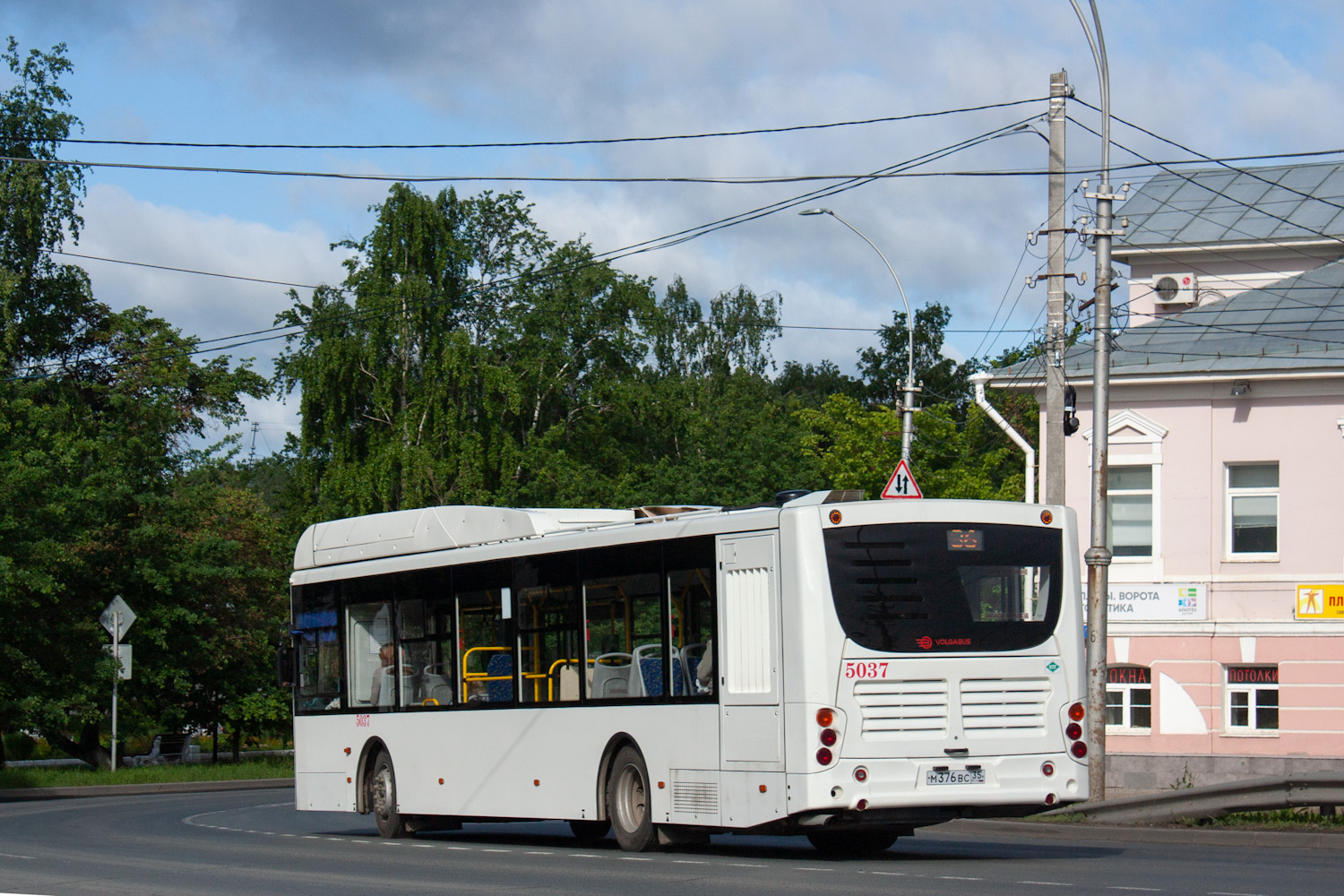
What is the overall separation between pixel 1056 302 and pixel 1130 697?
33.1ft

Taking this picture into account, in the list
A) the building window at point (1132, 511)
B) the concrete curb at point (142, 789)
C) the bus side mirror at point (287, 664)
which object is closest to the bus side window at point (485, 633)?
the bus side mirror at point (287, 664)

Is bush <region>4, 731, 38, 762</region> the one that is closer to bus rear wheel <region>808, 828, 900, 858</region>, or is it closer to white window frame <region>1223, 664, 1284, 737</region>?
white window frame <region>1223, 664, 1284, 737</region>

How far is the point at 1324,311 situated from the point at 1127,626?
624 cm

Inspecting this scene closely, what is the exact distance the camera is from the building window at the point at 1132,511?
28.1 m

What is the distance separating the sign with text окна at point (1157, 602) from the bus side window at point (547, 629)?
14.5 m

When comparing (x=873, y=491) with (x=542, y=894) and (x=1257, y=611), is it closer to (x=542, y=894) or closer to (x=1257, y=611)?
(x=1257, y=611)

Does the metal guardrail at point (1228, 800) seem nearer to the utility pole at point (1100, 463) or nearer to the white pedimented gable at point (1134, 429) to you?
the utility pole at point (1100, 463)

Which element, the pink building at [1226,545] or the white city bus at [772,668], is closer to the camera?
the white city bus at [772,668]

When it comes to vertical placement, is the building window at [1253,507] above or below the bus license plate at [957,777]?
above

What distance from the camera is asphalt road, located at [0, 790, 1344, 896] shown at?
11086 mm

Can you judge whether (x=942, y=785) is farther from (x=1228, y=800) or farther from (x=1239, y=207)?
(x=1239, y=207)

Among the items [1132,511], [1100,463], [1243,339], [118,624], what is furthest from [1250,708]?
[118,624]

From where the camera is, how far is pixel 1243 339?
2830 cm

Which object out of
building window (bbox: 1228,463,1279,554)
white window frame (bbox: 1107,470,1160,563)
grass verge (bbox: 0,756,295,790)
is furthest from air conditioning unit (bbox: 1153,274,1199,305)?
grass verge (bbox: 0,756,295,790)
